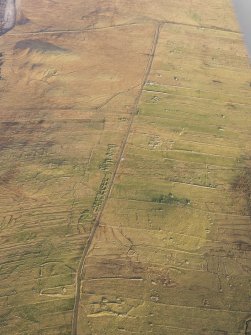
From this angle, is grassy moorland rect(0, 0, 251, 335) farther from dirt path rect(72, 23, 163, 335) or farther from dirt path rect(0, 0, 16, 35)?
dirt path rect(0, 0, 16, 35)

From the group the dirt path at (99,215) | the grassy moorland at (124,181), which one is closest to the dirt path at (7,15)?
the grassy moorland at (124,181)

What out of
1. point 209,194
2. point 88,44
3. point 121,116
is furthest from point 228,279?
point 88,44

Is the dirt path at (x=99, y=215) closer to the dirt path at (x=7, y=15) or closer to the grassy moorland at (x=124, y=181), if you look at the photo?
the grassy moorland at (x=124, y=181)

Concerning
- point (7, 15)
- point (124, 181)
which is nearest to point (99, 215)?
point (124, 181)

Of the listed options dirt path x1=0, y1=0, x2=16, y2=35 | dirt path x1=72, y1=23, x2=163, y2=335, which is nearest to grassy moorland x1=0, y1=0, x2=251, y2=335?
dirt path x1=72, y1=23, x2=163, y2=335

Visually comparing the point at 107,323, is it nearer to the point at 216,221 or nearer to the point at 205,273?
the point at 205,273

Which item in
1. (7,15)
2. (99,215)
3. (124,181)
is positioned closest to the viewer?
(99,215)

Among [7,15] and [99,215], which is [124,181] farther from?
[7,15]

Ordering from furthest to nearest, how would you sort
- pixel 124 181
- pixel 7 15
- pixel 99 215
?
pixel 7 15 < pixel 124 181 < pixel 99 215
